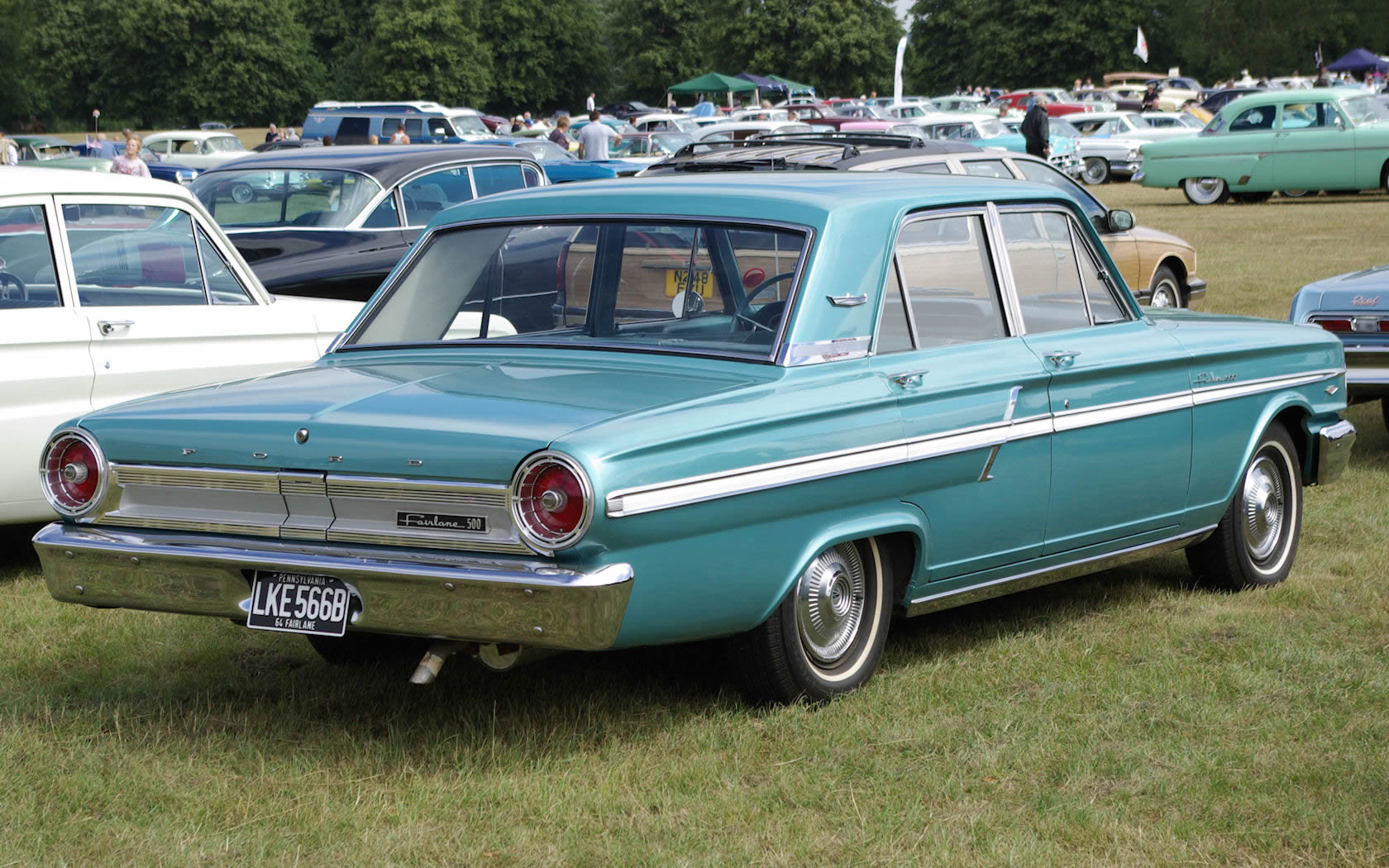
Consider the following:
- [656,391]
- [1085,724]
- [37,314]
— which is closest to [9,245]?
[37,314]

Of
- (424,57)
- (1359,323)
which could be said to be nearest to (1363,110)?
(1359,323)

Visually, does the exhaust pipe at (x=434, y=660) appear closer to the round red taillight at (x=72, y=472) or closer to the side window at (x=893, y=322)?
the round red taillight at (x=72, y=472)

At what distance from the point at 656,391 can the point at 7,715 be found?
2122 mm

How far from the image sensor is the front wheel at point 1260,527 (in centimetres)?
625

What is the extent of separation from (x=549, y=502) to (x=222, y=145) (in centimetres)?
3490

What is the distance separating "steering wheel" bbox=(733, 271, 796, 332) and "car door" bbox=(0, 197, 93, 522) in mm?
3105

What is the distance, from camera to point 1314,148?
27609mm

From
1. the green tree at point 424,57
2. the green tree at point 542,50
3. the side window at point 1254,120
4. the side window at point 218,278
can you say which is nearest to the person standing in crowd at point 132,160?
the side window at point 218,278

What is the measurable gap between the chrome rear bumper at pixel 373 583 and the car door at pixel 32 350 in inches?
76.4

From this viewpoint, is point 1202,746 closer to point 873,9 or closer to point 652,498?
point 652,498

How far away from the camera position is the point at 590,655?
17.6ft

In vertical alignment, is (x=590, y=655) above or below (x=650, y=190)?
below

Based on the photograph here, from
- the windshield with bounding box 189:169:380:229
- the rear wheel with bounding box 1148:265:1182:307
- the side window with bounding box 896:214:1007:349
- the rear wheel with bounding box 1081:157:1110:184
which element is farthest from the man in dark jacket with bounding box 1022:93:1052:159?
the side window with bounding box 896:214:1007:349

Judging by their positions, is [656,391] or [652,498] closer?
[652,498]
